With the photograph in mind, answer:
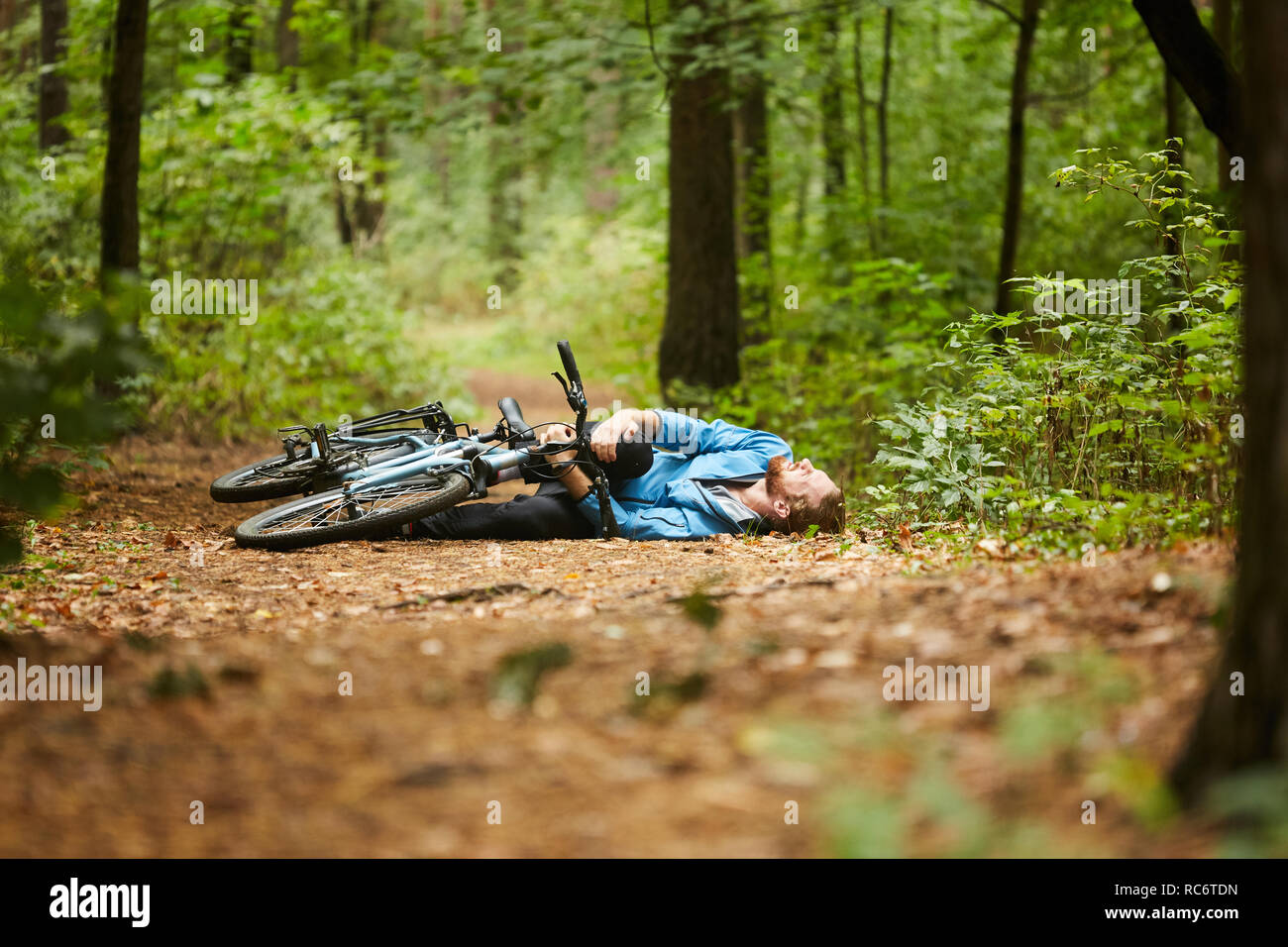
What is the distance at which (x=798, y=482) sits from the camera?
18.4ft

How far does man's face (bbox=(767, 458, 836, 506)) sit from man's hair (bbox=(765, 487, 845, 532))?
0.07 ft

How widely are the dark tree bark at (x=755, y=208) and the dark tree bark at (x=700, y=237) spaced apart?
50.6 inches

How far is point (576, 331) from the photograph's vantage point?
1961 centimetres

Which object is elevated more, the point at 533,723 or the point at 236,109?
the point at 236,109

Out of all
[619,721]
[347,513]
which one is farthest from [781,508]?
[619,721]

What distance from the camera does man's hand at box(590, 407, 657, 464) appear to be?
5.62 metres

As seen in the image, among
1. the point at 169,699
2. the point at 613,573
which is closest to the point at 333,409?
the point at 613,573

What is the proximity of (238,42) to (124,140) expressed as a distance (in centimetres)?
277

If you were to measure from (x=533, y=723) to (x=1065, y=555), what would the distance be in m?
2.34

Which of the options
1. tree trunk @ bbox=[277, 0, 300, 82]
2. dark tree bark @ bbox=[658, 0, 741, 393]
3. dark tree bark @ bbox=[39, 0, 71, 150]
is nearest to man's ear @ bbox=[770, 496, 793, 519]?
dark tree bark @ bbox=[658, 0, 741, 393]

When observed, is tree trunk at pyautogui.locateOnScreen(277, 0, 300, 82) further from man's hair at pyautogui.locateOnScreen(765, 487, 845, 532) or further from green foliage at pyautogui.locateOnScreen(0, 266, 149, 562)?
green foliage at pyautogui.locateOnScreen(0, 266, 149, 562)
